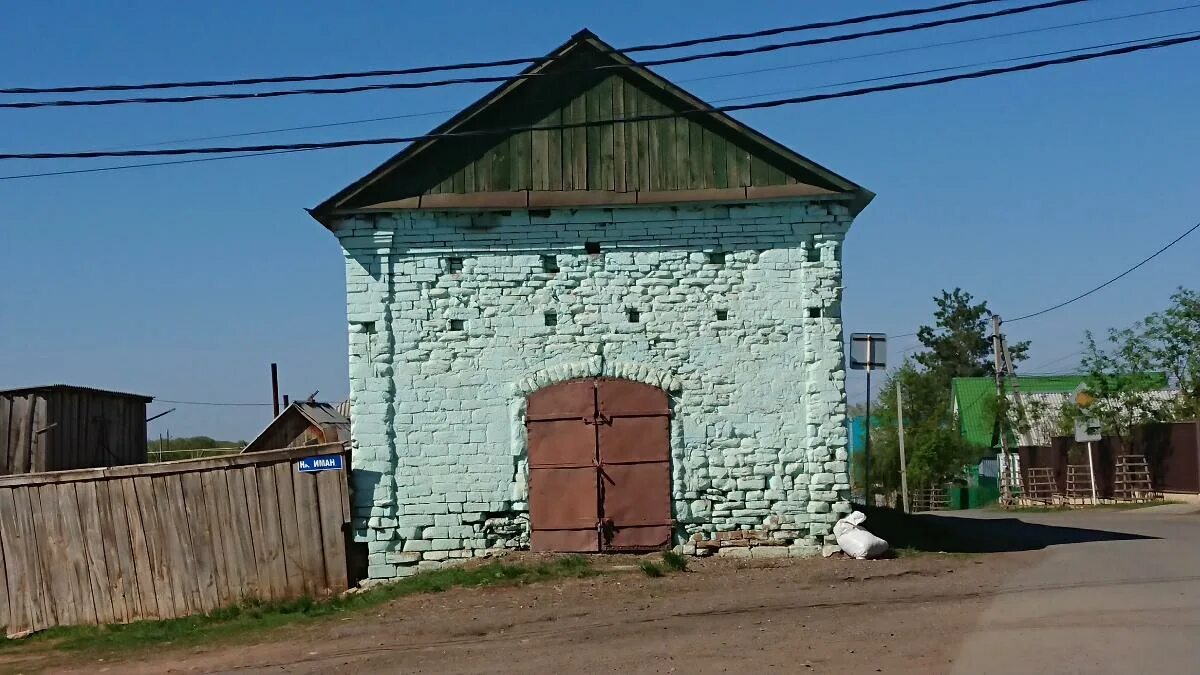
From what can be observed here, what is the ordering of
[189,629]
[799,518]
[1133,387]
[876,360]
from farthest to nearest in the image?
1. [1133,387]
2. [876,360]
3. [799,518]
4. [189,629]

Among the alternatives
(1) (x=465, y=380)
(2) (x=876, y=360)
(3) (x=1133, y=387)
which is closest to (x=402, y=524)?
(1) (x=465, y=380)

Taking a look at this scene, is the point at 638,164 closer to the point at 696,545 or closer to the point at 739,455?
the point at 739,455

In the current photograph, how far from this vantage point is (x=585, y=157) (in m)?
16.0

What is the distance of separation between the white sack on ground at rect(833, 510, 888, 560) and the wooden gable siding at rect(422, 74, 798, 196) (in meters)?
4.47

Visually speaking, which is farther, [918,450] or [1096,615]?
[918,450]

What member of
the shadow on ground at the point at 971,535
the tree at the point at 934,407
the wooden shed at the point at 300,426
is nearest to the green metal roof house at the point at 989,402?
the tree at the point at 934,407

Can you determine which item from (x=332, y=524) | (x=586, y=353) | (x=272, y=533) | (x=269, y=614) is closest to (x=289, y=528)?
(x=272, y=533)

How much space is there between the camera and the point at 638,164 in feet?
52.4

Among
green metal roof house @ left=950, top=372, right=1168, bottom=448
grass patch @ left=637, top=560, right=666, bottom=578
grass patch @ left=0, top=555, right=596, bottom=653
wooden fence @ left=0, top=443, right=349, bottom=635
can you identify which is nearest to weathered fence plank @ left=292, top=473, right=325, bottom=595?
wooden fence @ left=0, top=443, right=349, bottom=635

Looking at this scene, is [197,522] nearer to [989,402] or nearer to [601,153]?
[601,153]

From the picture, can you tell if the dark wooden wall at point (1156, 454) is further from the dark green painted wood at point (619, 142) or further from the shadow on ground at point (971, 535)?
the dark green painted wood at point (619, 142)

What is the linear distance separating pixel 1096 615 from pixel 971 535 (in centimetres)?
837

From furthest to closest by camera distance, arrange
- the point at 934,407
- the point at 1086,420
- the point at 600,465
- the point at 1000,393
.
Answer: the point at 934,407 < the point at 1000,393 < the point at 1086,420 < the point at 600,465

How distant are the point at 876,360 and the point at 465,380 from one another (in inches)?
278
